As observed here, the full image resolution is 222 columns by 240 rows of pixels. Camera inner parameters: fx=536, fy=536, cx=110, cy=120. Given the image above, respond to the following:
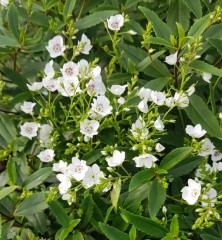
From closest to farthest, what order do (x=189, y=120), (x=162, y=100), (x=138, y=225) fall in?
(x=138, y=225), (x=162, y=100), (x=189, y=120)

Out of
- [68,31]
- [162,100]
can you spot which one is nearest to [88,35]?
[68,31]

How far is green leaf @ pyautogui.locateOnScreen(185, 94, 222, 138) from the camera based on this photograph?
179 cm

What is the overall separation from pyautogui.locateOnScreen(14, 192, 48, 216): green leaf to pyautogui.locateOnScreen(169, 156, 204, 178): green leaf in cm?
44

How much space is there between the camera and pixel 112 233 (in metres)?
1.60

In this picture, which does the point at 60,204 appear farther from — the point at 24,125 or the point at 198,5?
the point at 198,5

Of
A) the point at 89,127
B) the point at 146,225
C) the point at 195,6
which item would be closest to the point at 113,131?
the point at 89,127

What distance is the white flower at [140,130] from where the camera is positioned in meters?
1.61

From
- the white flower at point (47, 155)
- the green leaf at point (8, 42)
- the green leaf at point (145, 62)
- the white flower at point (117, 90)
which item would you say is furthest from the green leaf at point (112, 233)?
the green leaf at point (8, 42)

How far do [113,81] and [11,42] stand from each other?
1.22 feet

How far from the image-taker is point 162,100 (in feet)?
5.56

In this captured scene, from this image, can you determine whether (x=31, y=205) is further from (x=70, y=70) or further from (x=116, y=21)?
(x=116, y=21)

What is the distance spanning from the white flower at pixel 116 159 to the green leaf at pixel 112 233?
0.19 m

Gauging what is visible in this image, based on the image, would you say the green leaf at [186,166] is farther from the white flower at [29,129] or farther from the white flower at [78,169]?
the white flower at [29,129]

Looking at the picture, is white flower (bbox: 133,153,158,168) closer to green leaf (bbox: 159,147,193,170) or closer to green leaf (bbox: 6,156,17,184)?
green leaf (bbox: 159,147,193,170)
